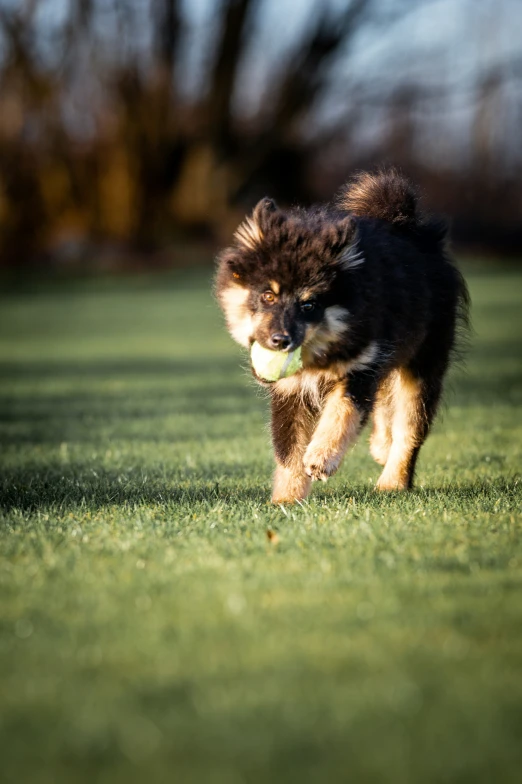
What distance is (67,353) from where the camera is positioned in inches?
580

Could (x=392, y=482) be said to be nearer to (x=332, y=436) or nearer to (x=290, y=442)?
(x=290, y=442)

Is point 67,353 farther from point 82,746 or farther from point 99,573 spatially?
point 82,746

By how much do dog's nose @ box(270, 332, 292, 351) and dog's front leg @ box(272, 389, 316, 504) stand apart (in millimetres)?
503

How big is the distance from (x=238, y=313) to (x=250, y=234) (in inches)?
16.1

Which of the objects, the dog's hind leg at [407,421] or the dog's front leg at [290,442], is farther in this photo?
the dog's hind leg at [407,421]

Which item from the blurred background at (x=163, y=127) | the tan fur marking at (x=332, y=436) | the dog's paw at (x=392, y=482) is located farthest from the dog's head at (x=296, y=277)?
the blurred background at (x=163, y=127)

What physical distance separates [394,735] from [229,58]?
3176 centimetres

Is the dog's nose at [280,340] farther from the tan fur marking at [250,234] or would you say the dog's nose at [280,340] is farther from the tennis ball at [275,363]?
the tan fur marking at [250,234]

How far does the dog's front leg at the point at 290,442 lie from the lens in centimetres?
509

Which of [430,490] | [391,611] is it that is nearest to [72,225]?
[430,490]

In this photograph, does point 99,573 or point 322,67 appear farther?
point 322,67

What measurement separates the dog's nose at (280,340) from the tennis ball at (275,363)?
0.13 feet

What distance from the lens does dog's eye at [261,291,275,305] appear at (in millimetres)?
4820

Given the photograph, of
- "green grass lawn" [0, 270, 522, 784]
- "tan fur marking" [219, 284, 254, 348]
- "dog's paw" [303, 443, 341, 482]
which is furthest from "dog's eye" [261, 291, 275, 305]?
"green grass lawn" [0, 270, 522, 784]
